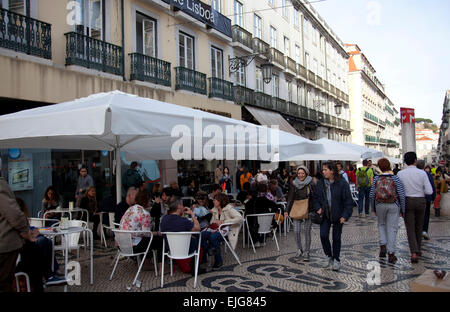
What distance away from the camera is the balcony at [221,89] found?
16.5 meters

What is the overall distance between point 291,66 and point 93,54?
18.7 meters

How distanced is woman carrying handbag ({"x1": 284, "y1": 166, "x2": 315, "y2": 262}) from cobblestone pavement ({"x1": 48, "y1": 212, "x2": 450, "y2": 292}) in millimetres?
433

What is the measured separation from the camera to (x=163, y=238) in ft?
18.5

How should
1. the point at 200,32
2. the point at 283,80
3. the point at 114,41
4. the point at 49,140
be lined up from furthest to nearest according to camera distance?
1. the point at 283,80
2. the point at 200,32
3. the point at 114,41
4. the point at 49,140

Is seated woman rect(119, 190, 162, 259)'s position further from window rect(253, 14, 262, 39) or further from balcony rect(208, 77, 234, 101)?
window rect(253, 14, 262, 39)

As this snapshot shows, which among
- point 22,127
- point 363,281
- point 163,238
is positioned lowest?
point 363,281

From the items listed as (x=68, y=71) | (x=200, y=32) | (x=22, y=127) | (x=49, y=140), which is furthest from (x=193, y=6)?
(x=22, y=127)

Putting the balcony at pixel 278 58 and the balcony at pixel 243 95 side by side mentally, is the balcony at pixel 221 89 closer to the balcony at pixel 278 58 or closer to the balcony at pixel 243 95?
the balcony at pixel 243 95

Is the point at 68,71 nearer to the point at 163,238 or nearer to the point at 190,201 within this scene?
the point at 190,201

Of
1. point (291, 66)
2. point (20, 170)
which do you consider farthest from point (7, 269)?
point (291, 66)

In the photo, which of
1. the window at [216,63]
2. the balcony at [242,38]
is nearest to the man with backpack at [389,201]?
the window at [216,63]

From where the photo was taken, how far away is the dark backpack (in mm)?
6328

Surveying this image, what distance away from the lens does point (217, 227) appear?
662 cm
